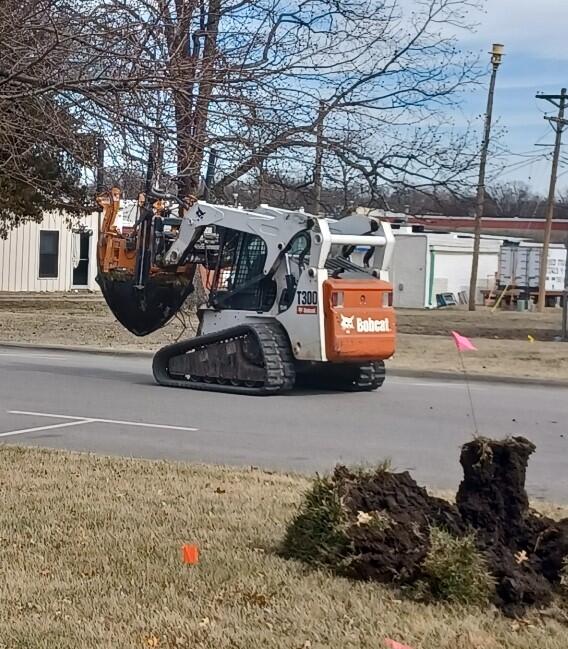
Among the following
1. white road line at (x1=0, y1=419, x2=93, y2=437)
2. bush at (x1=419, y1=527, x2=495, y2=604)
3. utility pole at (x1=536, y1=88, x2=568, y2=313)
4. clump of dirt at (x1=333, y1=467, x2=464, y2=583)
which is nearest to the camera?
bush at (x1=419, y1=527, x2=495, y2=604)

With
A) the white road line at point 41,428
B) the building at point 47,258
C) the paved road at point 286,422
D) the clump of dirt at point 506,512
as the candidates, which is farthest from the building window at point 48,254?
the clump of dirt at point 506,512

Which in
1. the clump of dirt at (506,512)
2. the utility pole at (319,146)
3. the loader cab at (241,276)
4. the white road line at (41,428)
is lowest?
the white road line at (41,428)

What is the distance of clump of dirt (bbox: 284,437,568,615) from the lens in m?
5.60

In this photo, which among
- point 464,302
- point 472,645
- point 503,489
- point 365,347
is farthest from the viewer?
point 464,302

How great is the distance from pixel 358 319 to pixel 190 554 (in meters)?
9.35

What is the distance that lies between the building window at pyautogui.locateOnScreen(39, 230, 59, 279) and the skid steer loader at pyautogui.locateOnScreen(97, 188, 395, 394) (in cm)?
2943

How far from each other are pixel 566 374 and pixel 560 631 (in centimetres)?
1448

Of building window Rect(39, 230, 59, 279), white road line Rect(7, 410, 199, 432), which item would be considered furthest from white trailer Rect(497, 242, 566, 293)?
white road line Rect(7, 410, 199, 432)

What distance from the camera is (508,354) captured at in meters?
22.0

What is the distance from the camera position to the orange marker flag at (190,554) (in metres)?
6.23

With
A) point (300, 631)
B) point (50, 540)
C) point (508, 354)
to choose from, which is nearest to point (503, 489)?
point (300, 631)

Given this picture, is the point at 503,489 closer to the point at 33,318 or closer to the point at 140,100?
the point at 140,100

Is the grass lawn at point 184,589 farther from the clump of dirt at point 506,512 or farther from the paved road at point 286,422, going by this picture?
the paved road at point 286,422

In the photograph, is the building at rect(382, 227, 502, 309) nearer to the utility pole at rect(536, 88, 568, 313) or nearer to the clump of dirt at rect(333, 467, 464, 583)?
the utility pole at rect(536, 88, 568, 313)
